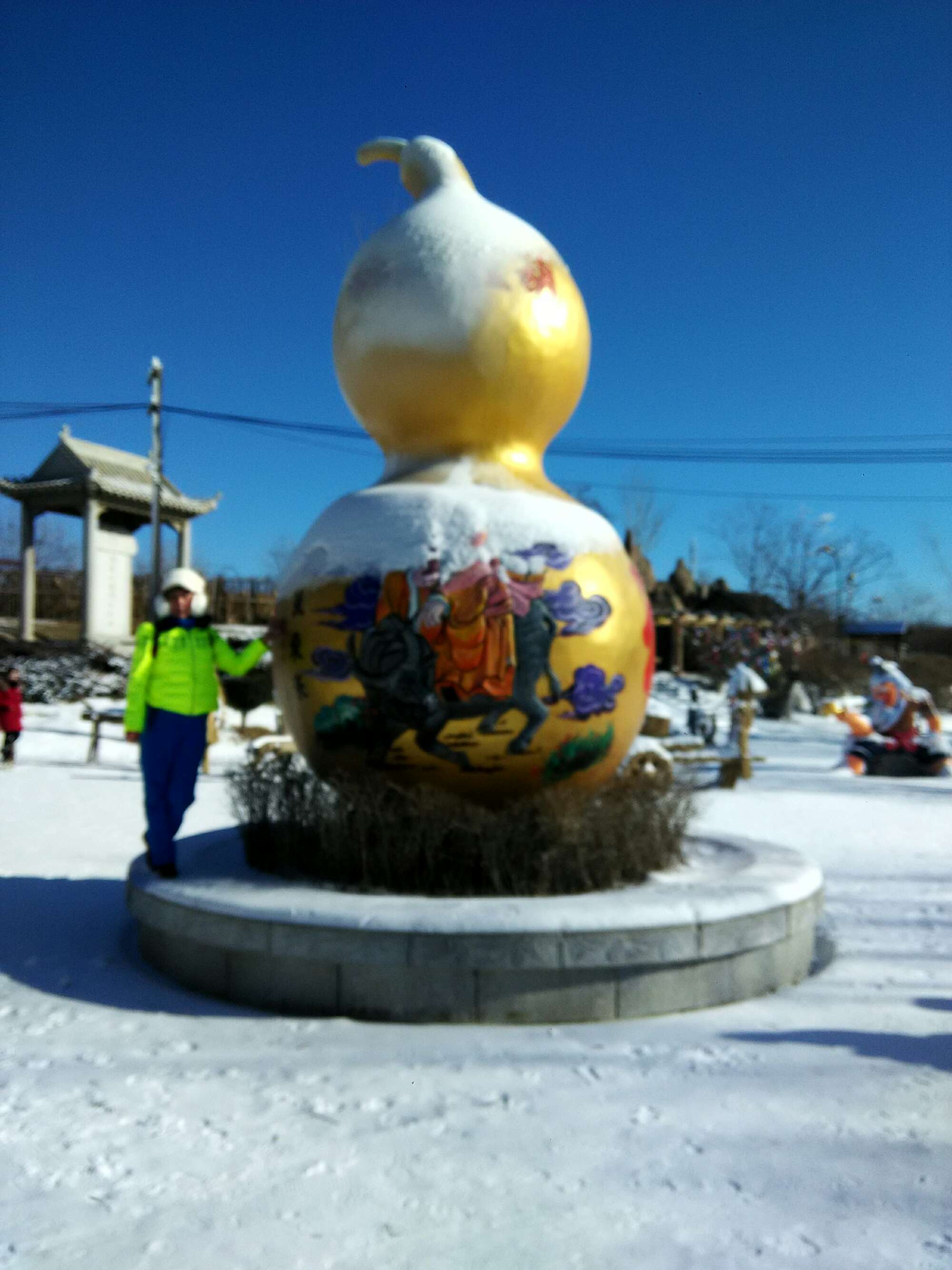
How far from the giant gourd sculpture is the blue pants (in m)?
0.55

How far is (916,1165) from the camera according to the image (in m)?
2.96

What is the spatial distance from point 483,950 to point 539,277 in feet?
11.2

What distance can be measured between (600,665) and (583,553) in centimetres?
55

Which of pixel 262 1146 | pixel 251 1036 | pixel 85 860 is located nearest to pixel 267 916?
pixel 251 1036

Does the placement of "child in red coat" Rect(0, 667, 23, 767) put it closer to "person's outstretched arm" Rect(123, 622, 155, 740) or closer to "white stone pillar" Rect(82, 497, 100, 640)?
"person's outstretched arm" Rect(123, 622, 155, 740)

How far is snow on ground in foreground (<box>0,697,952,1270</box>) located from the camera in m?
2.55

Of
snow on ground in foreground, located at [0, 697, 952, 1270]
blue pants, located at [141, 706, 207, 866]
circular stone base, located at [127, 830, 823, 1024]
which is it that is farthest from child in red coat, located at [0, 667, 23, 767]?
circular stone base, located at [127, 830, 823, 1024]

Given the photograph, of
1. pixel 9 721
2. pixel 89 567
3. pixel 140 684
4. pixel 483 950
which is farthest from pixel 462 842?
pixel 89 567

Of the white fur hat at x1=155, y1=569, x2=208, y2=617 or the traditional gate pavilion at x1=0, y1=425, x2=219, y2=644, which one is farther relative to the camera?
the traditional gate pavilion at x1=0, y1=425, x2=219, y2=644

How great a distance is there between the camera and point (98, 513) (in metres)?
27.4

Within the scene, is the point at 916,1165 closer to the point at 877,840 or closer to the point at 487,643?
the point at 487,643

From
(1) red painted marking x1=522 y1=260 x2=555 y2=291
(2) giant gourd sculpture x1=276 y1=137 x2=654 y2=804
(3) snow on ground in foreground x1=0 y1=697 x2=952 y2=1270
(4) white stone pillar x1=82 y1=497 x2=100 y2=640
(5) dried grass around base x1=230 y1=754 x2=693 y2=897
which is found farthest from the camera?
(4) white stone pillar x1=82 y1=497 x2=100 y2=640

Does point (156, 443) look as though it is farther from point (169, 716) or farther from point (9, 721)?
point (169, 716)

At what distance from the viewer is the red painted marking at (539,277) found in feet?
18.1
